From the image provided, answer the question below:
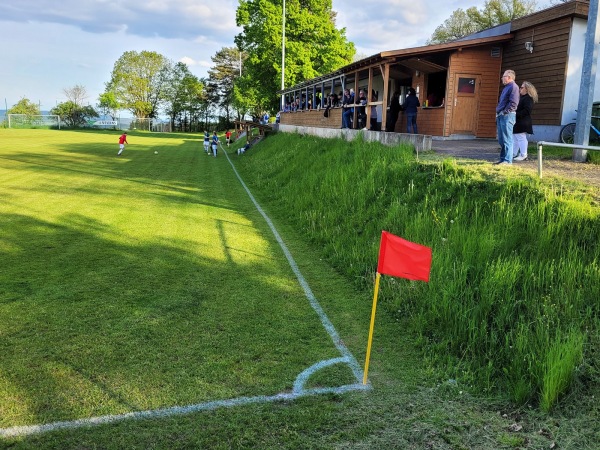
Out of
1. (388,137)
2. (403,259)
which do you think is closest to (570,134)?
(388,137)

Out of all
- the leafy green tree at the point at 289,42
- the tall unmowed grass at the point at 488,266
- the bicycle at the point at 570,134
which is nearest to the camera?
the tall unmowed grass at the point at 488,266

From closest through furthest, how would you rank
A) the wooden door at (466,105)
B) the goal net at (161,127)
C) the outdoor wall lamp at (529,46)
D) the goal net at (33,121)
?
the outdoor wall lamp at (529,46) → the wooden door at (466,105) → the goal net at (33,121) → the goal net at (161,127)

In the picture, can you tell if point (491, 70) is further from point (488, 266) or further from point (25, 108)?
point (25, 108)

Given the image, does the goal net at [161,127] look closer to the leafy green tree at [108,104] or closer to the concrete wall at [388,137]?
the leafy green tree at [108,104]

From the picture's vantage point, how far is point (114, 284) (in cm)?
647

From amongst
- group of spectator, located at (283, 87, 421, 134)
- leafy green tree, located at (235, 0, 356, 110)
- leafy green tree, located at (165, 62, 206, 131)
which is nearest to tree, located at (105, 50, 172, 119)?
leafy green tree, located at (165, 62, 206, 131)

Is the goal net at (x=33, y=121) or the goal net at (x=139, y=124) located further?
the goal net at (x=139, y=124)

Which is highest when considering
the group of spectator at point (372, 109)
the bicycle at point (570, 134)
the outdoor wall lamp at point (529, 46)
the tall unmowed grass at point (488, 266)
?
the outdoor wall lamp at point (529, 46)

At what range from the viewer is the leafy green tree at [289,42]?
40781 mm

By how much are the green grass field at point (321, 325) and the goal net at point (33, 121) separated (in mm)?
66830

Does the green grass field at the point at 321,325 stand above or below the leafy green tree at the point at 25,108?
below

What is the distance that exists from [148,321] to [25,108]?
278ft

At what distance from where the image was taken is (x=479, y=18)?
46469 millimetres

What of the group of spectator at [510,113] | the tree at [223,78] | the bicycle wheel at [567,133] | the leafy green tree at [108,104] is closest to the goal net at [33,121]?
the leafy green tree at [108,104]
